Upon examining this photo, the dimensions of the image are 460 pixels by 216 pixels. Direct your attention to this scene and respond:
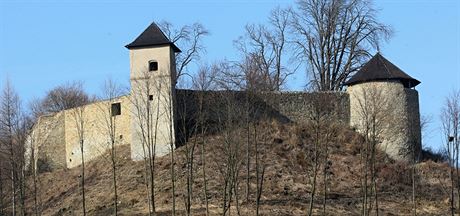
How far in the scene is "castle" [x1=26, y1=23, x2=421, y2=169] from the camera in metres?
40.9

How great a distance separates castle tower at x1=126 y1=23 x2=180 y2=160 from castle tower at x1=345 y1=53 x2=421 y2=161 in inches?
368

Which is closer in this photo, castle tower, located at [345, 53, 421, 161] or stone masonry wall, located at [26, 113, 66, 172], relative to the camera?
castle tower, located at [345, 53, 421, 161]

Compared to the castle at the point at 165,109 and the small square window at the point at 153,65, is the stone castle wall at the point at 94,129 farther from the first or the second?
the small square window at the point at 153,65

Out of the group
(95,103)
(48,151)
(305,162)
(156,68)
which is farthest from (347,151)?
(48,151)

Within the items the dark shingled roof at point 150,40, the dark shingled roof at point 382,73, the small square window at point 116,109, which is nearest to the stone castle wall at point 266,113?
the small square window at point 116,109

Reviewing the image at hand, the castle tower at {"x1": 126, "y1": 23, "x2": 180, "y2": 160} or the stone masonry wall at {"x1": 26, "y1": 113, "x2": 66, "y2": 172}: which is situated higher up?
the castle tower at {"x1": 126, "y1": 23, "x2": 180, "y2": 160}

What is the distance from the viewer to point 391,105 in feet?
142

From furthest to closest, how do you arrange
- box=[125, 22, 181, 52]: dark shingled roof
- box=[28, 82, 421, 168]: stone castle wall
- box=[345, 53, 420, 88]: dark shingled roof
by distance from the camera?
box=[345, 53, 420, 88]: dark shingled roof, box=[28, 82, 421, 168]: stone castle wall, box=[125, 22, 181, 52]: dark shingled roof

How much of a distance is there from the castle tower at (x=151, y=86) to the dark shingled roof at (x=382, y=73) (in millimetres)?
9675

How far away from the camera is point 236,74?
54.5 m

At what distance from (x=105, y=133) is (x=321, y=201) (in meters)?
12.5

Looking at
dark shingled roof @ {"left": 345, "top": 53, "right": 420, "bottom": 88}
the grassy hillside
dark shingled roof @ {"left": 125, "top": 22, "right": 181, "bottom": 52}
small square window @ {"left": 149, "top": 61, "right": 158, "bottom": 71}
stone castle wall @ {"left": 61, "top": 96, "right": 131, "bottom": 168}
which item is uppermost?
dark shingled roof @ {"left": 125, "top": 22, "right": 181, "bottom": 52}

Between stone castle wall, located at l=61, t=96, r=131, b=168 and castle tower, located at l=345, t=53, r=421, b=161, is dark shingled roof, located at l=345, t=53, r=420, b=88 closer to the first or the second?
castle tower, located at l=345, t=53, r=421, b=161

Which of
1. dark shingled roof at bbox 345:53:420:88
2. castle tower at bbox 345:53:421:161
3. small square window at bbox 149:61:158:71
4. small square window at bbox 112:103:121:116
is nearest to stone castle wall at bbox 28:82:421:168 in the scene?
castle tower at bbox 345:53:421:161
